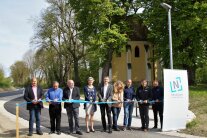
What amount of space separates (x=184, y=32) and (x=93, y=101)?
79.0 ft

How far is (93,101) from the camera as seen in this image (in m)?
13.0

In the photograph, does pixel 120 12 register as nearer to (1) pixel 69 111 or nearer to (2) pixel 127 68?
(2) pixel 127 68

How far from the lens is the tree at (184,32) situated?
34669 mm

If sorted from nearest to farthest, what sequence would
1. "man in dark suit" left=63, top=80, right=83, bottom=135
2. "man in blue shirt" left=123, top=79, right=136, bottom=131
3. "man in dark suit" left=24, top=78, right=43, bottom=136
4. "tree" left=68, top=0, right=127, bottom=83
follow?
1. "man in dark suit" left=24, top=78, right=43, bottom=136
2. "man in dark suit" left=63, top=80, right=83, bottom=135
3. "man in blue shirt" left=123, top=79, right=136, bottom=131
4. "tree" left=68, top=0, right=127, bottom=83

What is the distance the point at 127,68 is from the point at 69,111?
42504 millimetres

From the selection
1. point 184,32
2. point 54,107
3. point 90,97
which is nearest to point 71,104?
point 54,107

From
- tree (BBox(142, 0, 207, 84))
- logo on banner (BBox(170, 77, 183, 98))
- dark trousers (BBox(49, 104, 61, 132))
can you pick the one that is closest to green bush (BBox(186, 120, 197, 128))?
logo on banner (BBox(170, 77, 183, 98))

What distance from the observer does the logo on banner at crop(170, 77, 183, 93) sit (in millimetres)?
13562

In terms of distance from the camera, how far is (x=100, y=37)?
39.8 metres

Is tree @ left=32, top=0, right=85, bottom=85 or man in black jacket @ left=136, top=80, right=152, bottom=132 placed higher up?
tree @ left=32, top=0, right=85, bottom=85

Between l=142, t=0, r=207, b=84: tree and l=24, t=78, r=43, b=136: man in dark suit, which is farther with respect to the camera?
l=142, t=0, r=207, b=84: tree

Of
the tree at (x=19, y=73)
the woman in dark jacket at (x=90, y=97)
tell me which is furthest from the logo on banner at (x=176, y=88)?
the tree at (x=19, y=73)

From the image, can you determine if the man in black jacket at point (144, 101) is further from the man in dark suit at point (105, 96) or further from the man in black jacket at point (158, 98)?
the man in dark suit at point (105, 96)

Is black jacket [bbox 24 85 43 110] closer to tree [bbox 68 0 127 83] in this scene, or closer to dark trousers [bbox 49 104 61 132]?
dark trousers [bbox 49 104 61 132]
